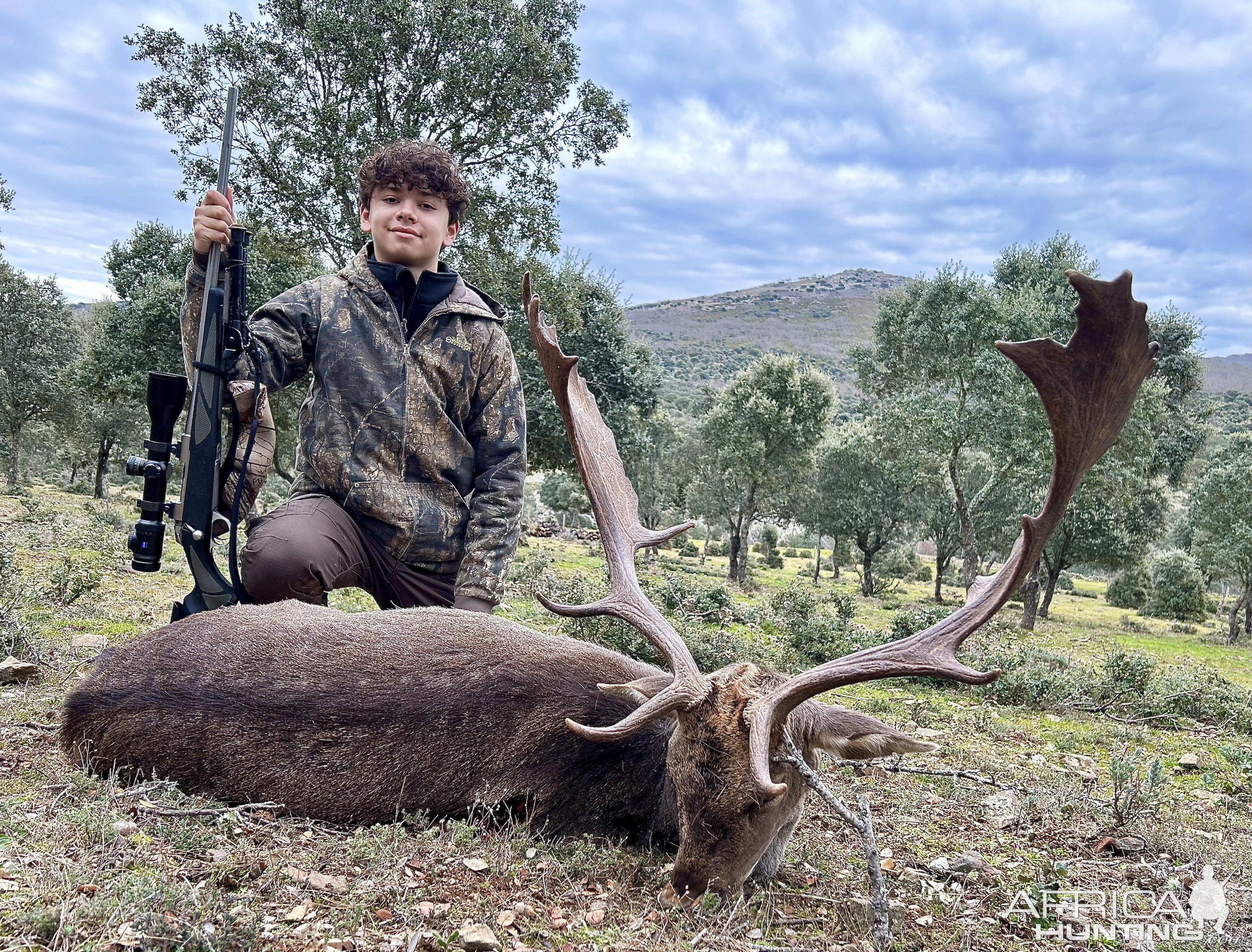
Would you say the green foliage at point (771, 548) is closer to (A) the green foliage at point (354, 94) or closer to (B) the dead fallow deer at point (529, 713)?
(A) the green foliage at point (354, 94)

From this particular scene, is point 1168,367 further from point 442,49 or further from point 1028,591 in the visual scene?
point 442,49

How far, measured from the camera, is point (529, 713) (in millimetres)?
3561

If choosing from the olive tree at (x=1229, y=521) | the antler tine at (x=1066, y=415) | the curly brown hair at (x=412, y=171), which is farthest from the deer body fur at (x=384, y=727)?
the olive tree at (x=1229, y=521)

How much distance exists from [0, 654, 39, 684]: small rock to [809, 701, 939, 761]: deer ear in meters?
4.54

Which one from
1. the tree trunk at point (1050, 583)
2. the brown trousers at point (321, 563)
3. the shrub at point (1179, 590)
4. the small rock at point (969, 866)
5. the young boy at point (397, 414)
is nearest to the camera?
the small rock at point (969, 866)

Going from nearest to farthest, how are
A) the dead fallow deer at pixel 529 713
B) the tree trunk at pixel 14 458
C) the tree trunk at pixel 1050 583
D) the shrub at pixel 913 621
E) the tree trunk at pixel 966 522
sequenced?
the dead fallow deer at pixel 529 713
the shrub at pixel 913 621
the tree trunk at pixel 966 522
the tree trunk at pixel 1050 583
the tree trunk at pixel 14 458

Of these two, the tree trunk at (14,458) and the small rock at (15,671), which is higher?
the small rock at (15,671)

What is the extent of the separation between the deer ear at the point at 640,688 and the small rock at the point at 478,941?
1024 mm

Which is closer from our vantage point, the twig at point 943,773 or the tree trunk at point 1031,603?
the twig at point 943,773

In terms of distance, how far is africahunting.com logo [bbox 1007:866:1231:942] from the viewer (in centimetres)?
309

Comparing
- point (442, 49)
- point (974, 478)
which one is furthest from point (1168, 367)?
point (442, 49)

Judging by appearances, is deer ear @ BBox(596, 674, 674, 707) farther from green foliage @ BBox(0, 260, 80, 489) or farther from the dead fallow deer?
→ green foliage @ BBox(0, 260, 80, 489)

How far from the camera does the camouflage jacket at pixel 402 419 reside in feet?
15.4

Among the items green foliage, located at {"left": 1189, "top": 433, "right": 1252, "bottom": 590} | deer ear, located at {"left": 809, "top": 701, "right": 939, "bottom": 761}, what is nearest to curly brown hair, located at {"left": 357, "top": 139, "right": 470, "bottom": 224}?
deer ear, located at {"left": 809, "top": 701, "right": 939, "bottom": 761}
